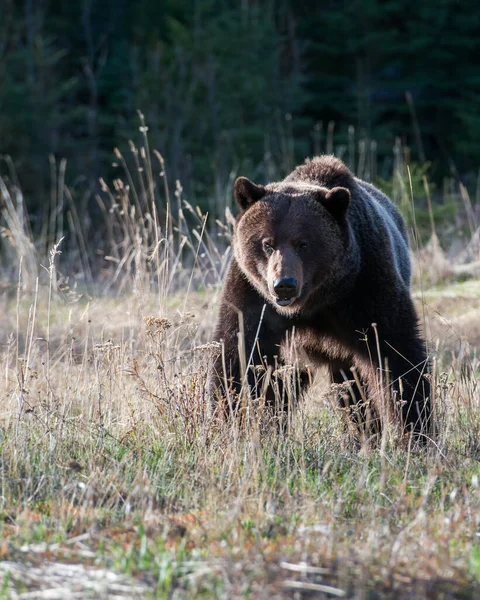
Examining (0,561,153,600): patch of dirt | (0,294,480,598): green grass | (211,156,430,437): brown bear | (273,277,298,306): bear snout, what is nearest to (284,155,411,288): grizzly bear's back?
(211,156,430,437): brown bear

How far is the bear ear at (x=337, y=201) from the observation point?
5.03 m

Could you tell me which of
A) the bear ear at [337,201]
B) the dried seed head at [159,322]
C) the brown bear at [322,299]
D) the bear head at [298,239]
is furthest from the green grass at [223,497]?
the bear ear at [337,201]

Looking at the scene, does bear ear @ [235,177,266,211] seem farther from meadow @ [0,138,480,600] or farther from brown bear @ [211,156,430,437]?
meadow @ [0,138,480,600]

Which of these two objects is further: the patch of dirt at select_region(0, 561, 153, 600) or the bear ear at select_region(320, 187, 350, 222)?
the bear ear at select_region(320, 187, 350, 222)

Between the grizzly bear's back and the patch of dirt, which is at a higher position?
the grizzly bear's back

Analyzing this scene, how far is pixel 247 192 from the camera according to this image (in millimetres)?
5324

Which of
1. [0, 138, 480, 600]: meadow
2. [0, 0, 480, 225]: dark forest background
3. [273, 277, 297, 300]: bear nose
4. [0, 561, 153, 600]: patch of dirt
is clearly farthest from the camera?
[0, 0, 480, 225]: dark forest background

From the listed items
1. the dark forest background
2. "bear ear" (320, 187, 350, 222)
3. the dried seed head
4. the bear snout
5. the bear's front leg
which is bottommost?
the bear's front leg

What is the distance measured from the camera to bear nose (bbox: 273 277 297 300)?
15.6 ft

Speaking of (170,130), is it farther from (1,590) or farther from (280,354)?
(1,590)

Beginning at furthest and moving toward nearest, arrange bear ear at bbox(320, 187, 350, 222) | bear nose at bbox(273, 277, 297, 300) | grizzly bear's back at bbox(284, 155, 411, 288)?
A: 1. grizzly bear's back at bbox(284, 155, 411, 288)
2. bear ear at bbox(320, 187, 350, 222)
3. bear nose at bbox(273, 277, 297, 300)

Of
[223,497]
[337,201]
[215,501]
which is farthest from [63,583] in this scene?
[337,201]

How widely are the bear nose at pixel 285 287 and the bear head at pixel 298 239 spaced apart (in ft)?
0.41

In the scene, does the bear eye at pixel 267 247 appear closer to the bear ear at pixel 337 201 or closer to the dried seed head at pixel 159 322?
the bear ear at pixel 337 201
